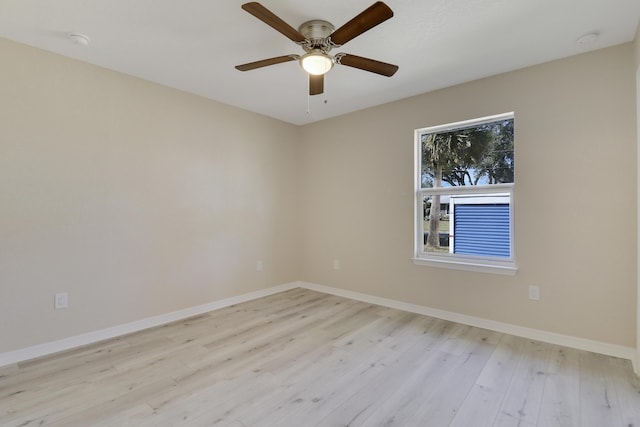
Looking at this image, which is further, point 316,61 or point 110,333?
point 110,333

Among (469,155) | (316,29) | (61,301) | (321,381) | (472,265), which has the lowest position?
(321,381)

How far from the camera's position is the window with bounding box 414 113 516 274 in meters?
2.92

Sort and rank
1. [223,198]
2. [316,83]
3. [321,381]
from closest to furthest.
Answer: [321,381]
[316,83]
[223,198]

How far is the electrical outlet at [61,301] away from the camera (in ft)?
8.20

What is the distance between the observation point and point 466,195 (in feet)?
10.4

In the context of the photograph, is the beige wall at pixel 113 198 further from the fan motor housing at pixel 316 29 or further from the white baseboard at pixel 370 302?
the fan motor housing at pixel 316 29

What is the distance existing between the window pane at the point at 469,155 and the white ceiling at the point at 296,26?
519 mm

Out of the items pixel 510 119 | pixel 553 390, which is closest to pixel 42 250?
pixel 553 390

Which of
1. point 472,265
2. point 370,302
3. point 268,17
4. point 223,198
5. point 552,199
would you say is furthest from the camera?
point 370,302

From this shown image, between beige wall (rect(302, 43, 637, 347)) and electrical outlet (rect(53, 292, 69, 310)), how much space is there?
10.0 ft

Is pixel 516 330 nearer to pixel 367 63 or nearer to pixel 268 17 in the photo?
pixel 367 63

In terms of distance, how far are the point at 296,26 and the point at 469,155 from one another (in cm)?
210

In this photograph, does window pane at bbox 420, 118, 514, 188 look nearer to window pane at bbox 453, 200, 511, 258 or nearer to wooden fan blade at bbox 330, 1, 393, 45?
window pane at bbox 453, 200, 511, 258

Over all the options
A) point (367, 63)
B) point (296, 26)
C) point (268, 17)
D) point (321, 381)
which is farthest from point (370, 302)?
point (268, 17)
